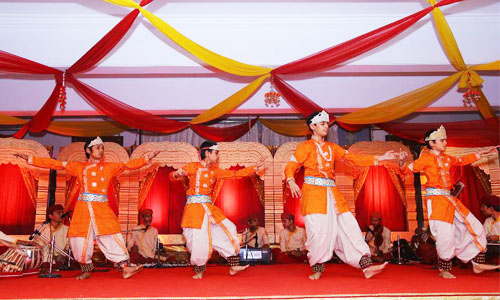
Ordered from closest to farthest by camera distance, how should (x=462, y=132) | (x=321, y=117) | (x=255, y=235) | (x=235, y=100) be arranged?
(x=321, y=117) < (x=235, y=100) < (x=462, y=132) < (x=255, y=235)

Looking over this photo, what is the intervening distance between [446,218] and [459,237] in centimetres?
34

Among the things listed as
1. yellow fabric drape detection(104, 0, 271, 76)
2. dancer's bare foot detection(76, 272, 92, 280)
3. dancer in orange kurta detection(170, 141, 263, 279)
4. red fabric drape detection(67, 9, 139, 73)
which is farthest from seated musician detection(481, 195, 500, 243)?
red fabric drape detection(67, 9, 139, 73)

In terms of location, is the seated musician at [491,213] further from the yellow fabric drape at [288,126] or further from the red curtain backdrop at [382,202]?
the yellow fabric drape at [288,126]

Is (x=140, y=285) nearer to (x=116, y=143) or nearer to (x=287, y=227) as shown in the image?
(x=287, y=227)

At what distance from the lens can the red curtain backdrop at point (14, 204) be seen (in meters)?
8.20

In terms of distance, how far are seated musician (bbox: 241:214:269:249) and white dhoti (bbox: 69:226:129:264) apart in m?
2.96

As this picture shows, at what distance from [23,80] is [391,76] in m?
5.80

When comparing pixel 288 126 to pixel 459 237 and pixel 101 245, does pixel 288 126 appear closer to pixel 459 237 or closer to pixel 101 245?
pixel 459 237

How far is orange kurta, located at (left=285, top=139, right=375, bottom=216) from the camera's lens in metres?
4.57

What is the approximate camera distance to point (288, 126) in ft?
27.9

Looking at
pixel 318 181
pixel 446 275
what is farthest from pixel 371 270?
pixel 318 181

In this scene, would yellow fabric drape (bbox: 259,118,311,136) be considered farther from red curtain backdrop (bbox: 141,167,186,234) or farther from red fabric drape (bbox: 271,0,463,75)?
red fabric drape (bbox: 271,0,463,75)

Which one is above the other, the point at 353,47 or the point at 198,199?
the point at 353,47

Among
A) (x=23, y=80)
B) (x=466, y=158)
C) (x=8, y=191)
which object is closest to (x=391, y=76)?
(x=466, y=158)
